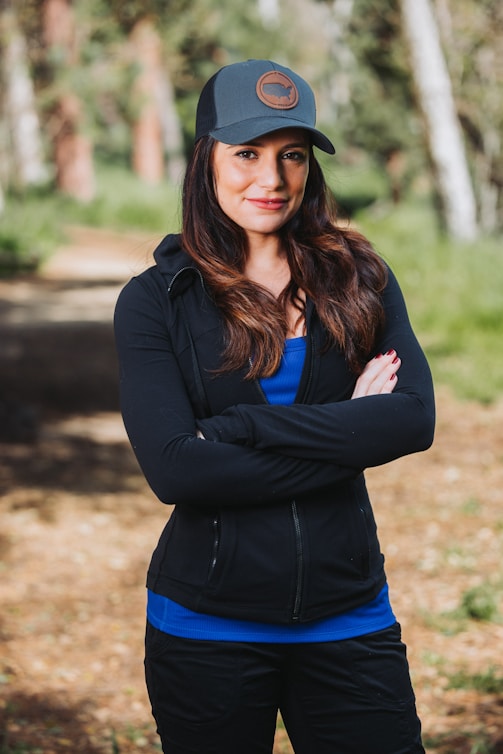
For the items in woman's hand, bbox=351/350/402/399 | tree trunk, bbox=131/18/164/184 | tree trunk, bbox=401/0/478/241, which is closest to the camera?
woman's hand, bbox=351/350/402/399

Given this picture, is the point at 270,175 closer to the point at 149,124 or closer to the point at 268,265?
the point at 268,265

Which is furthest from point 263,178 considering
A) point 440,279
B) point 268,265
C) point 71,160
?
point 71,160

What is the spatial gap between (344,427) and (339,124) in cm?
3701

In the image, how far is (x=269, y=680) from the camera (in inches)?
86.8

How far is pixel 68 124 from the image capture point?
24.4 metres

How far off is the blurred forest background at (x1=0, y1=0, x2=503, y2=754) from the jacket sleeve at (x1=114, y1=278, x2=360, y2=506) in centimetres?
75

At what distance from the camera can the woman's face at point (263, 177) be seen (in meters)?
2.32

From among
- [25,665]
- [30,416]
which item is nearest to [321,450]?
[25,665]

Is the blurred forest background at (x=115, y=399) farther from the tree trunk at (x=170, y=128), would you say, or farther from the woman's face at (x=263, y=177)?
the tree trunk at (x=170, y=128)

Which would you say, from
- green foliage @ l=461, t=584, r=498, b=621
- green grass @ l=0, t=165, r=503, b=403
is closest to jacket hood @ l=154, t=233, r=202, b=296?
green grass @ l=0, t=165, r=503, b=403

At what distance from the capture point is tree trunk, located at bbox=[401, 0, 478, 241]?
48.2ft

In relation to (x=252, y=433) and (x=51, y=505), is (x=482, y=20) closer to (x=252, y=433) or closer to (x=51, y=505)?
(x=51, y=505)

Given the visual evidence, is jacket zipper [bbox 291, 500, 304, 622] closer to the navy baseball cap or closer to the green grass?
the navy baseball cap

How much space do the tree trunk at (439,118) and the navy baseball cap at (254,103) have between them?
1275 cm
